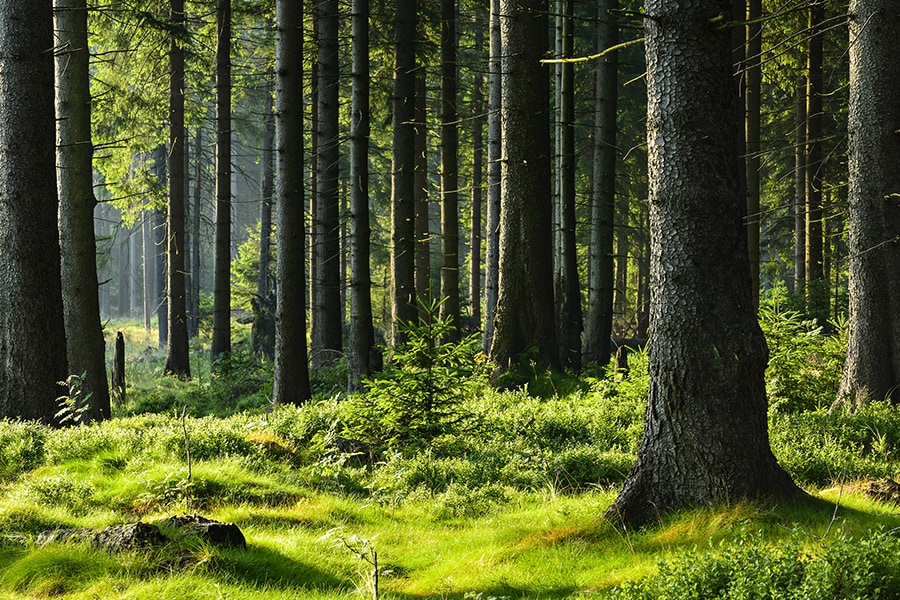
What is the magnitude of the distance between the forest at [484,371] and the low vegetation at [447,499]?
3 cm

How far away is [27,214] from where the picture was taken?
33.4 feet

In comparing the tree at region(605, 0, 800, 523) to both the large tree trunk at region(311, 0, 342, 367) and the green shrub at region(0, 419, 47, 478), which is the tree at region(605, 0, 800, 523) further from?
the large tree trunk at region(311, 0, 342, 367)

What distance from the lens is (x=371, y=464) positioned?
9.13 meters

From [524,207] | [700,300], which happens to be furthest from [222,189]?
[700,300]

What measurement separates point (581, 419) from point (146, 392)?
1203 cm

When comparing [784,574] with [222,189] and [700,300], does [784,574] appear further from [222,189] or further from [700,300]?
[222,189]

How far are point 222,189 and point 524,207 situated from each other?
1005 centimetres

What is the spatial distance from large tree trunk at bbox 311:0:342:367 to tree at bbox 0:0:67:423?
21.5 feet

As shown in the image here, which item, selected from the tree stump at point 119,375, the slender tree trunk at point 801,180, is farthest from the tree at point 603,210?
the tree stump at point 119,375

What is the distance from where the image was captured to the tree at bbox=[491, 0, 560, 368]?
1272 centimetres

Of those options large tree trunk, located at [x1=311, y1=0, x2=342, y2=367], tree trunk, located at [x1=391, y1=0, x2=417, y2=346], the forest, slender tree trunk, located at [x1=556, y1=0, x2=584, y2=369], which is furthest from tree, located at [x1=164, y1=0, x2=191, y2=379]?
slender tree trunk, located at [x1=556, y1=0, x2=584, y2=369]

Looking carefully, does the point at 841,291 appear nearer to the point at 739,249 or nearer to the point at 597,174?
the point at 597,174

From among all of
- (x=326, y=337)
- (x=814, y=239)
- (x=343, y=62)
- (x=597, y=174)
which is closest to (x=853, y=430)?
(x=597, y=174)

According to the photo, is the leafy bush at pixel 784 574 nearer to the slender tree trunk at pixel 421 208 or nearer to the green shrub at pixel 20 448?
the green shrub at pixel 20 448
